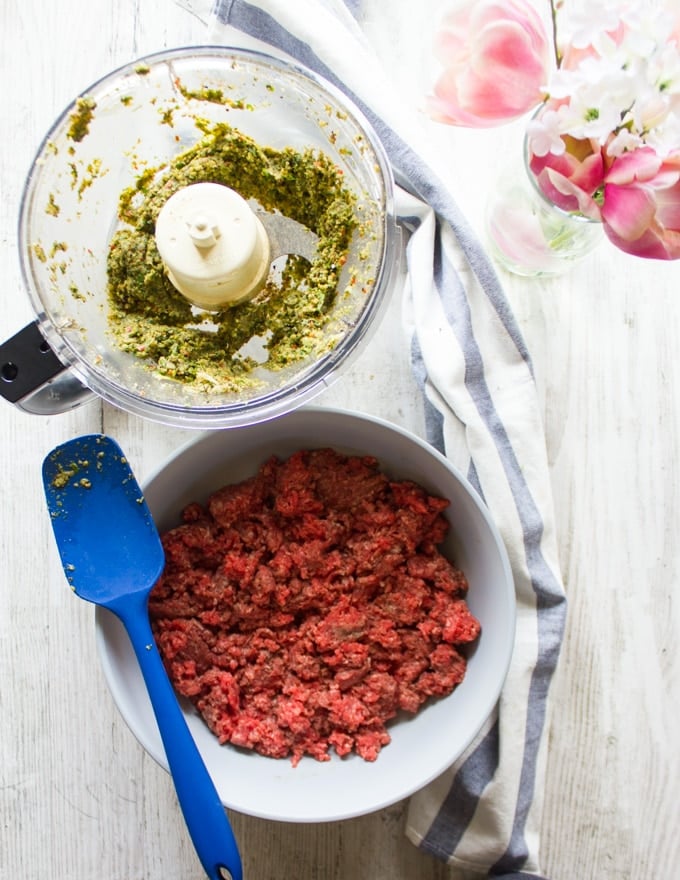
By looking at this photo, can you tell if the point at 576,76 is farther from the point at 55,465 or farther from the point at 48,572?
the point at 48,572

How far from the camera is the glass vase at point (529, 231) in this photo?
3.41 ft

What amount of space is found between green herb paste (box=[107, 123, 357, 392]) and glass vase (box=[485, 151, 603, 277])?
24 cm

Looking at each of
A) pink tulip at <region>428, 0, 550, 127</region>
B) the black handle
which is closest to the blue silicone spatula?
the black handle

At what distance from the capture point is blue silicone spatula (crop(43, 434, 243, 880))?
0.97 metres

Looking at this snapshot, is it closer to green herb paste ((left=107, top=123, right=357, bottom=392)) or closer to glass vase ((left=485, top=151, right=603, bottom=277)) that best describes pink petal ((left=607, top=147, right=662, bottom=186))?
glass vase ((left=485, top=151, right=603, bottom=277))

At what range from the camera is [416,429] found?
1.22m

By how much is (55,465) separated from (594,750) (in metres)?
0.90

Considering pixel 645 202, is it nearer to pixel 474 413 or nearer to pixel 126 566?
pixel 474 413

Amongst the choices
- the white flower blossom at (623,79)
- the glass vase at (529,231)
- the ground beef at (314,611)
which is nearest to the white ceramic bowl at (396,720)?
the ground beef at (314,611)

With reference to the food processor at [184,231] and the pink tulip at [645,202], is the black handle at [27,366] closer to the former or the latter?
the food processor at [184,231]

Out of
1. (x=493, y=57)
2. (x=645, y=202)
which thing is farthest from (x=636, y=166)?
(x=493, y=57)

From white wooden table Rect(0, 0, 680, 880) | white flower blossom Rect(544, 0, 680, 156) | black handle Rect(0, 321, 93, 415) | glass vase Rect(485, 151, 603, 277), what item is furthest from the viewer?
white wooden table Rect(0, 0, 680, 880)

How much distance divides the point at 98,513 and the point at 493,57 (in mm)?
712

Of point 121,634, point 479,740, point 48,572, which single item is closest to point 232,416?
point 121,634
